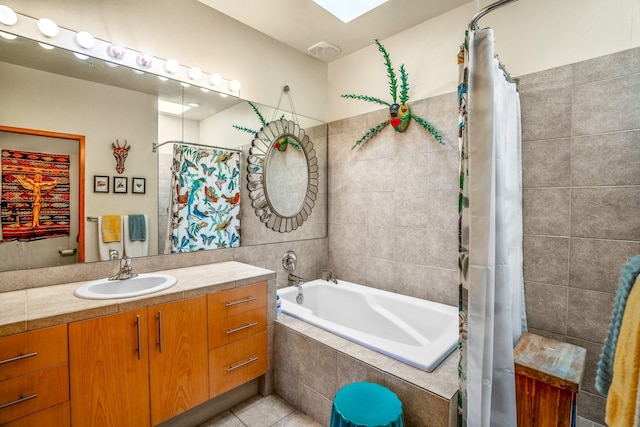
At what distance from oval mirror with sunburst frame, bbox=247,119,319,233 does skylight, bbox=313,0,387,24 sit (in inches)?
36.5

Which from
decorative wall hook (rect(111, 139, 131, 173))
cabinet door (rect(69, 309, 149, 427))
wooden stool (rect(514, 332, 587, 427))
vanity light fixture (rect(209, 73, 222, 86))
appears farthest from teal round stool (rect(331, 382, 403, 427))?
vanity light fixture (rect(209, 73, 222, 86))

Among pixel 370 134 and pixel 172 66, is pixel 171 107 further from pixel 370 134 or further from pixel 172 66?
pixel 370 134

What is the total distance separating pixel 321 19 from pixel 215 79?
96 cm

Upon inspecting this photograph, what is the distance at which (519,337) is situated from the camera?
158 cm

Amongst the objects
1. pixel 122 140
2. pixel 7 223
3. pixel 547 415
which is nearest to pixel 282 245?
pixel 122 140

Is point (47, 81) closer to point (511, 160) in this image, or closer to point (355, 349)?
point (355, 349)

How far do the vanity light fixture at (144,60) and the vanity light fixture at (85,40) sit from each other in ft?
0.77

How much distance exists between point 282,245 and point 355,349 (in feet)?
4.07

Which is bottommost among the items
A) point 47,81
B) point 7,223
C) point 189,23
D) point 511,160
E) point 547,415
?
point 547,415

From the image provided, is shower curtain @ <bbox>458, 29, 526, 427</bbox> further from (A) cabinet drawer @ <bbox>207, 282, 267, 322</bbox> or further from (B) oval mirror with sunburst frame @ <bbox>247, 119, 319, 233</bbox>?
(B) oval mirror with sunburst frame @ <bbox>247, 119, 319, 233</bbox>

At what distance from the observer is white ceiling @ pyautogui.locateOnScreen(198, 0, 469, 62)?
2.17m

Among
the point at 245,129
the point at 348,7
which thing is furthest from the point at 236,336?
the point at 348,7

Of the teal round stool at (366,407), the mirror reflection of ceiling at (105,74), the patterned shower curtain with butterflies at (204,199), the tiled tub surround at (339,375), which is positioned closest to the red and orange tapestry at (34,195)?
the mirror reflection of ceiling at (105,74)

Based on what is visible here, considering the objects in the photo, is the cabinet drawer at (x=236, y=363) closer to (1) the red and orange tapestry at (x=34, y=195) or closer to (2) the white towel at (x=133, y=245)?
(2) the white towel at (x=133, y=245)
